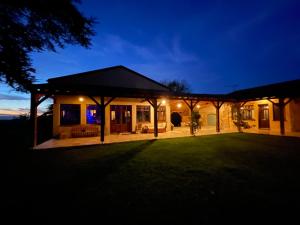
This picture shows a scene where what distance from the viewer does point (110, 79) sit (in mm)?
14141

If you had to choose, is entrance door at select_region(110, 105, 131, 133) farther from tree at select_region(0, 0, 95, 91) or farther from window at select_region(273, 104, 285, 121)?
window at select_region(273, 104, 285, 121)

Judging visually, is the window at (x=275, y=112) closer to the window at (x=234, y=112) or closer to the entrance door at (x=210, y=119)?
the window at (x=234, y=112)

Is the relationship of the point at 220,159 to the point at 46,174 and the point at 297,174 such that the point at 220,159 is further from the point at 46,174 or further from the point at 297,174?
the point at 46,174

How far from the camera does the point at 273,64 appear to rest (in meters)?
97.8

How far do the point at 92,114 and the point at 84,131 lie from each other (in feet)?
4.91

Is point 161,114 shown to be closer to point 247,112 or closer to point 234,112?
point 234,112

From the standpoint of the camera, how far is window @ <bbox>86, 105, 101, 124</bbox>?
12.3 m

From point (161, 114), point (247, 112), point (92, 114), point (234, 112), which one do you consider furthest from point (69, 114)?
point (247, 112)

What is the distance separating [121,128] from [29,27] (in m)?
9.42

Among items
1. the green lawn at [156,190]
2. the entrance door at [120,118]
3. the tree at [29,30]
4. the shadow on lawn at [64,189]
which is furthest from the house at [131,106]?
the green lawn at [156,190]

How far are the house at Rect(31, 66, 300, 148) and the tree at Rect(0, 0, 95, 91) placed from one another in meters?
3.18

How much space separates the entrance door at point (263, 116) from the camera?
579 inches

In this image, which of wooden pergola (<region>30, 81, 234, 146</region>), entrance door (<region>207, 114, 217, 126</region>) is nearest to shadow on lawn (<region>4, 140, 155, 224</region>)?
wooden pergola (<region>30, 81, 234, 146</region>)

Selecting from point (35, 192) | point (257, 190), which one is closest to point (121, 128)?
point (35, 192)
